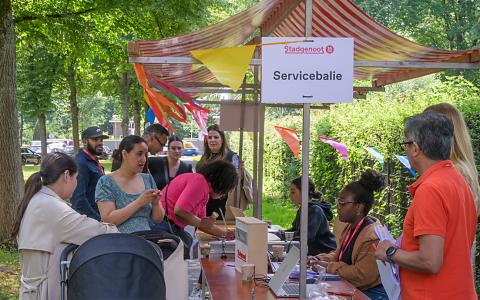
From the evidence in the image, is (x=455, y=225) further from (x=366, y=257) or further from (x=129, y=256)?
(x=129, y=256)

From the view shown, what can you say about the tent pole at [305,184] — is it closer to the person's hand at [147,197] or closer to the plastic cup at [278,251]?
the plastic cup at [278,251]

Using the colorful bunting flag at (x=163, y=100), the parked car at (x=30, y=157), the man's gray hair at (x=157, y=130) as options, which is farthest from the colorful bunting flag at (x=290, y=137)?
the parked car at (x=30, y=157)

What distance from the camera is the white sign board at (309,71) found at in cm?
344

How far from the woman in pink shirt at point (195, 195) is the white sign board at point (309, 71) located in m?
2.13

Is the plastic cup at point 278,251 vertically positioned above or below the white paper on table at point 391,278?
below

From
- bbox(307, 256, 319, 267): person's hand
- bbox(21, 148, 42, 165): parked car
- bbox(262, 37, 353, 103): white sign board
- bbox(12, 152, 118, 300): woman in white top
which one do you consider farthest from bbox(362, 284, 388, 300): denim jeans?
bbox(21, 148, 42, 165): parked car

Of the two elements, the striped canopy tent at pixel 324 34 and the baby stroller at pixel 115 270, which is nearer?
the baby stroller at pixel 115 270

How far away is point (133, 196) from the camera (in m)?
5.07

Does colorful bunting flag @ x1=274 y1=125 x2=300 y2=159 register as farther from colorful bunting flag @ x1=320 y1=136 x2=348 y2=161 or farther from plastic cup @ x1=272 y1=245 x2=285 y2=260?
plastic cup @ x1=272 y1=245 x2=285 y2=260

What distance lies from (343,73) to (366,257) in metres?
1.50

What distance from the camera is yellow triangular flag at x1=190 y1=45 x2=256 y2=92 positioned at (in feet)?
12.6

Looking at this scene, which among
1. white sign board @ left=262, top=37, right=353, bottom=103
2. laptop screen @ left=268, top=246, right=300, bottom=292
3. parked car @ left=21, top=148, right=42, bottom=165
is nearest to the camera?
white sign board @ left=262, top=37, right=353, bottom=103

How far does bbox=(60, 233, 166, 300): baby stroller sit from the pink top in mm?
1697

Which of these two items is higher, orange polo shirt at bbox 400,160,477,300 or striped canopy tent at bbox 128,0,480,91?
striped canopy tent at bbox 128,0,480,91
